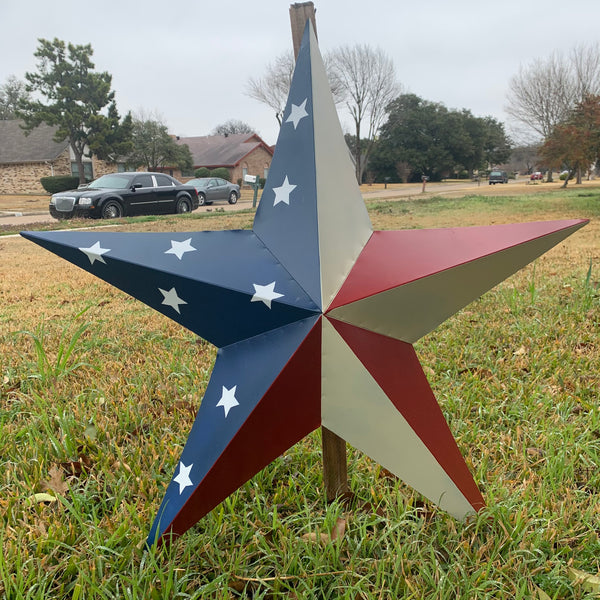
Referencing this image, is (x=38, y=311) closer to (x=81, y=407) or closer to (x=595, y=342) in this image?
(x=81, y=407)

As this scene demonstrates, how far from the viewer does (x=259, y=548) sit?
1403 mm

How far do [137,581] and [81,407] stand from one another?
1.17 metres

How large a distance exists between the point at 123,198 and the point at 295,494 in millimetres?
13172

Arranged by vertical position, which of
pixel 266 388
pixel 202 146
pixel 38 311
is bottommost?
pixel 38 311

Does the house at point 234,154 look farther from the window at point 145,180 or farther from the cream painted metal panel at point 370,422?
the cream painted metal panel at point 370,422

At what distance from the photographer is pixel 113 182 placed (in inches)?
534

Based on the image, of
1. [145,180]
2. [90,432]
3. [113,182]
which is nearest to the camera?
[90,432]

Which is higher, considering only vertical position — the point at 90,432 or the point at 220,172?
the point at 220,172

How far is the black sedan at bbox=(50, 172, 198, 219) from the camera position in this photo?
12742 mm

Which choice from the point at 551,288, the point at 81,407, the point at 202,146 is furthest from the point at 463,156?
the point at 81,407

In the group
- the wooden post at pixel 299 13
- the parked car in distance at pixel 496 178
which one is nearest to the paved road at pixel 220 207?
the wooden post at pixel 299 13

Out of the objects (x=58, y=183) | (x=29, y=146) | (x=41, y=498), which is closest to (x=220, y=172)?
(x=58, y=183)

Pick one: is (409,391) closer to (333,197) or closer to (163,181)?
(333,197)

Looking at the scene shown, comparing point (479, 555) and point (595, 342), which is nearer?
point (479, 555)
